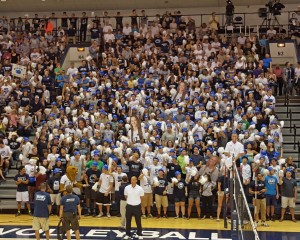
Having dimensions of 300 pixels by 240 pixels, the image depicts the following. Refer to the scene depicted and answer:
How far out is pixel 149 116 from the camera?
82.1 feet

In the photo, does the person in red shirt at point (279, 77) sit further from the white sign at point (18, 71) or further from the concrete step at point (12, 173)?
the concrete step at point (12, 173)

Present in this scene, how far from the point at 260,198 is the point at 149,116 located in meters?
6.04

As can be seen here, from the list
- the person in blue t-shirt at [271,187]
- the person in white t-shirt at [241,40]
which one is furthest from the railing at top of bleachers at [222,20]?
the person in blue t-shirt at [271,187]

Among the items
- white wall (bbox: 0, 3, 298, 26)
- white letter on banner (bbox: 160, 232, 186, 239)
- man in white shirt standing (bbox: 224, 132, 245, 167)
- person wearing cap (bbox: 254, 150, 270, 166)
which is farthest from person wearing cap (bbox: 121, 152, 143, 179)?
white wall (bbox: 0, 3, 298, 26)

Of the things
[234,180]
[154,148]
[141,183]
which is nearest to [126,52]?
[154,148]

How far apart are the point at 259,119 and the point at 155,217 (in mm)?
5465

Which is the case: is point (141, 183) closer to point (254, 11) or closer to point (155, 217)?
point (155, 217)

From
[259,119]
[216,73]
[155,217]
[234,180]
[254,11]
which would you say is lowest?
[155,217]

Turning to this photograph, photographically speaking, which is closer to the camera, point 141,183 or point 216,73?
point 141,183

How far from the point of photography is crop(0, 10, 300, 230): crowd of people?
21672mm

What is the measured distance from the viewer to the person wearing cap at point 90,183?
22.0 metres

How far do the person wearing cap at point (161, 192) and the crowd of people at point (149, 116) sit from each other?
34mm

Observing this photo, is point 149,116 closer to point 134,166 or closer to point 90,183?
point 134,166

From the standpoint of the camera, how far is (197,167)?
870 inches
